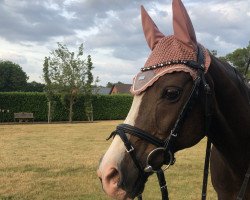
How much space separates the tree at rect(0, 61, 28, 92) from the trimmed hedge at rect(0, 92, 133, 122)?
162 feet

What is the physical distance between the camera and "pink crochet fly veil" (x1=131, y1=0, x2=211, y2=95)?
243 centimetres

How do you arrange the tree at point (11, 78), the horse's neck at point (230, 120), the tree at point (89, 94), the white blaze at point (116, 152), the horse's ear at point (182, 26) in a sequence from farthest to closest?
the tree at point (11, 78) < the tree at point (89, 94) < the horse's neck at point (230, 120) < the horse's ear at point (182, 26) < the white blaze at point (116, 152)

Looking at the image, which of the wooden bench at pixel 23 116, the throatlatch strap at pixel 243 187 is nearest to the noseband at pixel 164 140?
the throatlatch strap at pixel 243 187

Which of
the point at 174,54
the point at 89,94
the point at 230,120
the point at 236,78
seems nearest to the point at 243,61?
the point at 236,78

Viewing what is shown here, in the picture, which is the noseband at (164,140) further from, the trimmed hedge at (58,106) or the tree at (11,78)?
the tree at (11,78)

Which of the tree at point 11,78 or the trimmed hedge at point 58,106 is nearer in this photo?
the trimmed hedge at point 58,106

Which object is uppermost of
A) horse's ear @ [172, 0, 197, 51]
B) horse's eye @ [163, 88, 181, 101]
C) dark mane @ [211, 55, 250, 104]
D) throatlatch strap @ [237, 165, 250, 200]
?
horse's ear @ [172, 0, 197, 51]

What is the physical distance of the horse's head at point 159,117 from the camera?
2.33 m

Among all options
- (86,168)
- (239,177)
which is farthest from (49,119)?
(239,177)

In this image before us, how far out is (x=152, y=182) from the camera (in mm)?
8477

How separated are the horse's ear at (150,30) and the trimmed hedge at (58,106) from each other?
32743 millimetres

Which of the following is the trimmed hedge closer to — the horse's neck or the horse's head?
the horse's neck

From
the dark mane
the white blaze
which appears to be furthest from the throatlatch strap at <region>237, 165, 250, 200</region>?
the white blaze

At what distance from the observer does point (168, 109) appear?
243 centimetres
